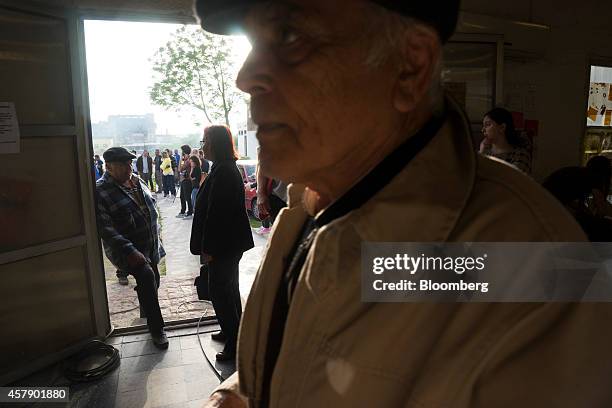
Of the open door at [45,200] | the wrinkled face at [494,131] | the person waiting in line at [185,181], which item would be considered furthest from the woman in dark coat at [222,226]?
the person waiting in line at [185,181]

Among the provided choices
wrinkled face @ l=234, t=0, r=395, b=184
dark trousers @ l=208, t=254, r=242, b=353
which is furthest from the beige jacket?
dark trousers @ l=208, t=254, r=242, b=353

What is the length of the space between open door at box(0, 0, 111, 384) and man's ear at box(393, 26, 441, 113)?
3295 millimetres

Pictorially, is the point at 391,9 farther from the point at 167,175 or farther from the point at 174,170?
the point at 174,170

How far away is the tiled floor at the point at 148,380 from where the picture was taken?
301 cm

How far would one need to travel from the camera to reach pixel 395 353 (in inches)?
27.3

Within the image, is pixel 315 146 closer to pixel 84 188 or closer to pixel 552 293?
pixel 552 293

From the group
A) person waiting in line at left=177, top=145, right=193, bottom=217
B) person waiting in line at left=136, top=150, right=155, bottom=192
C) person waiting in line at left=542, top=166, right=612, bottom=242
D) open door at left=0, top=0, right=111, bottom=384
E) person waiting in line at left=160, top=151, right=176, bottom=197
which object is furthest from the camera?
person waiting in line at left=136, top=150, right=155, bottom=192

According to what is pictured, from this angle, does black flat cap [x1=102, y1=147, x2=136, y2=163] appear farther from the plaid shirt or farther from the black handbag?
the black handbag

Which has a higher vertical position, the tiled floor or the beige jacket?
the beige jacket

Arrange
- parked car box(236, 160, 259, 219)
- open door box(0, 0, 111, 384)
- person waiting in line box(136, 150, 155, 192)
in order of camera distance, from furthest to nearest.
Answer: person waiting in line box(136, 150, 155, 192) → parked car box(236, 160, 259, 219) → open door box(0, 0, 111, 384)

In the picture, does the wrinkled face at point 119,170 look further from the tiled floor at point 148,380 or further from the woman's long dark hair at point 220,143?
the tiled floor at point 148,380

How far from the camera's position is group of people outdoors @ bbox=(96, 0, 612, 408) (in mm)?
637

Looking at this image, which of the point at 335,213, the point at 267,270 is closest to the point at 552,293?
the point at 335,213

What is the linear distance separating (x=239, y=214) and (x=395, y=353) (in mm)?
2954
